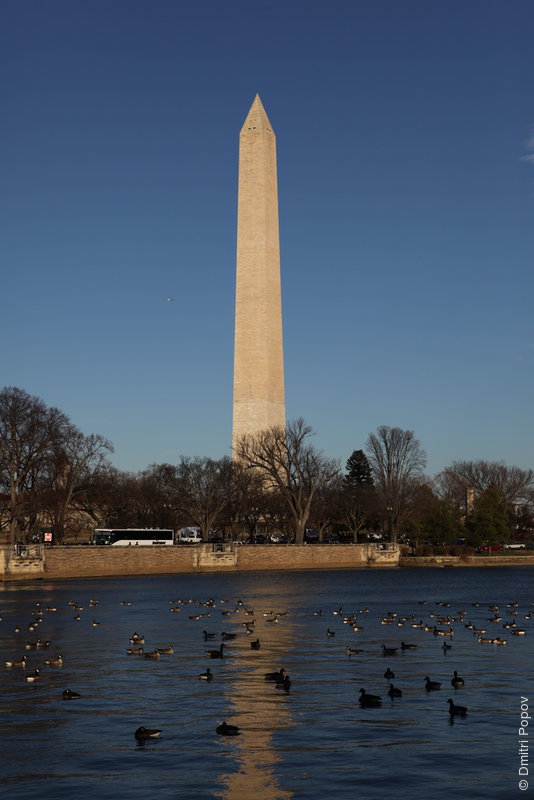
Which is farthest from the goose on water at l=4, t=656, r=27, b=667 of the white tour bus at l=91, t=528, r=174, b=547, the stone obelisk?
the stone obelisk

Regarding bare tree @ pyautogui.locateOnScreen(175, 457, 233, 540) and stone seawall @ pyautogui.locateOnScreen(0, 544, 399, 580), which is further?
bare tree @ pyautogui.locateOnScreen(175, 457, 233, 540)

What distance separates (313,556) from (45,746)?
214ft

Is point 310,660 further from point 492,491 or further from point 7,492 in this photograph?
point 492,491

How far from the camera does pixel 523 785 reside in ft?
52.0

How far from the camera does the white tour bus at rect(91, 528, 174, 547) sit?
83438mm

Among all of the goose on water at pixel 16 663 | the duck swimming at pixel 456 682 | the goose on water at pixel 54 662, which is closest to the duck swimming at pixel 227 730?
the duck swimming at pixel 456 682

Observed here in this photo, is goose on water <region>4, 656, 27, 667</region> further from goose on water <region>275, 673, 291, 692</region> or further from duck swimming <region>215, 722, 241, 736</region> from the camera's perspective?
duck swimming <region>215, 722, 241, 736</region>

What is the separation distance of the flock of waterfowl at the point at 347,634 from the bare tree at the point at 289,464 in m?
38.0

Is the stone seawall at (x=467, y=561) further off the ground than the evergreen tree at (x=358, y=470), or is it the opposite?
the evergreen tree at (x=358, y=470)

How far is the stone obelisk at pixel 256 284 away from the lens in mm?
91562

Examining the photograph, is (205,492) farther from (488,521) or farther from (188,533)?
(488,521)

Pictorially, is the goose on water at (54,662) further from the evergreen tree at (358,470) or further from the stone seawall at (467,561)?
the evergreen tree at (358,470)

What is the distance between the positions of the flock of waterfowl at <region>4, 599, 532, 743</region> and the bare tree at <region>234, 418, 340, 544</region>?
125 feet

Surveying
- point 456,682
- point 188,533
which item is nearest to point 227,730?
point 456,682
